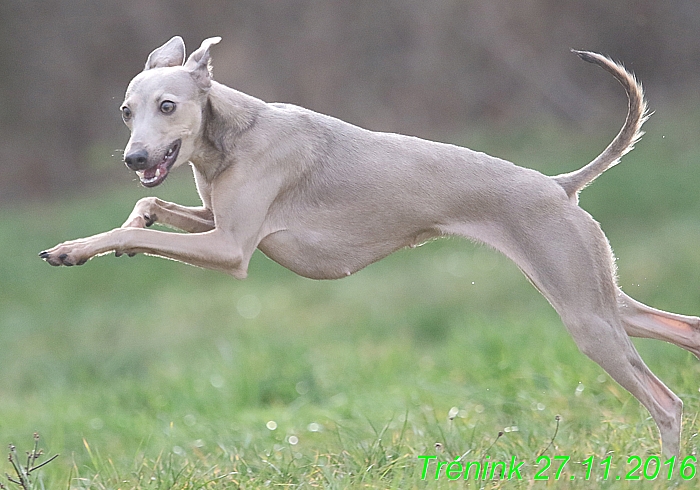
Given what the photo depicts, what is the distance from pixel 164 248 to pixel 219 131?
0.63 metres

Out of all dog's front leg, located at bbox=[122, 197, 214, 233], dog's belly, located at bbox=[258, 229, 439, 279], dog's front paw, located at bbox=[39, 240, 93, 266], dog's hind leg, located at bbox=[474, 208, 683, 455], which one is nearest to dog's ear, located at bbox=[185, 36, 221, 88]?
dog's front leg, located at bbox=[122, 197, 214, 233]

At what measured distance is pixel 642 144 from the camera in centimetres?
1722

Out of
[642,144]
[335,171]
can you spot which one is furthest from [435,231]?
[642,144]

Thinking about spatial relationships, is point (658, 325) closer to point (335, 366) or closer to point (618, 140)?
point (618, 140)

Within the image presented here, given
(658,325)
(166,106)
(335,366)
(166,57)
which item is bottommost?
(335,366)

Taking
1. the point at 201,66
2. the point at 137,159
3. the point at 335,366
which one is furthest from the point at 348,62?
the point at 137,159

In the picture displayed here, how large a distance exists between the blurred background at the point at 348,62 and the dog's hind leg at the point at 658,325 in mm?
16616

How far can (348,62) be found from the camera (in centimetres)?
2441

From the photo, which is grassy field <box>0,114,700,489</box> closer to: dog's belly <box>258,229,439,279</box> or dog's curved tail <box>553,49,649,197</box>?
dog's belly <box>258,229,439,279</box>

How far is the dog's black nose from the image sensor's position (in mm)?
4125

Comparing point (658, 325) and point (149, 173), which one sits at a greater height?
point (149, 173)

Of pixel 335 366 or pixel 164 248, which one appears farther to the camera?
pixel 335 366

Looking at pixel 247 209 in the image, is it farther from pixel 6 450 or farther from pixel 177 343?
pixel 177 343

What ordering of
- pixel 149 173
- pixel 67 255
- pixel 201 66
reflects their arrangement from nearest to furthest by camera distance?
pixel 67 255, pixel 149 173, pixel 201 66
